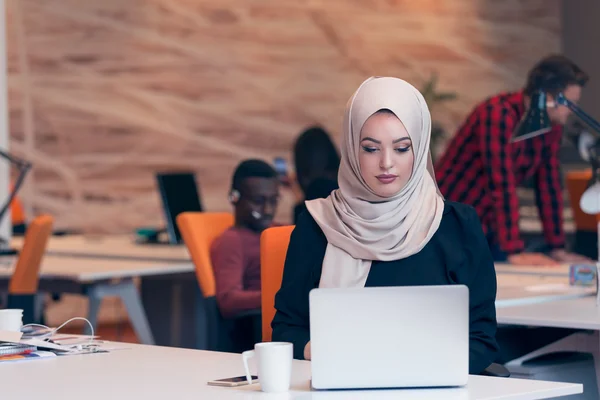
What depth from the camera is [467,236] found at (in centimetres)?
237

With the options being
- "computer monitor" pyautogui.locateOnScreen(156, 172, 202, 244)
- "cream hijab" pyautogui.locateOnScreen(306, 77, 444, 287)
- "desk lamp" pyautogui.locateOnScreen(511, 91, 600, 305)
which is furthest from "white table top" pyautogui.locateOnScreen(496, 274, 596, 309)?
"computer monitor" pyautogui.locateOnScreen(156, 172, 202, 244)

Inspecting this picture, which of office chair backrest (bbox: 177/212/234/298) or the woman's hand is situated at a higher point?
office chair backrest (bbox: 177/212/234/298)

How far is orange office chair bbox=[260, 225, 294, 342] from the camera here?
2643 mm

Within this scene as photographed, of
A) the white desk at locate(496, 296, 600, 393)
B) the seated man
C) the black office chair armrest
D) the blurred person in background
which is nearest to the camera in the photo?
the black office chair armrest

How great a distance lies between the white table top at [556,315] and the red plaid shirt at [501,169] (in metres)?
0.97

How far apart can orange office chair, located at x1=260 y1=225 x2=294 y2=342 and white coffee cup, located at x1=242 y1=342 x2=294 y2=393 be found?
0.83 meters

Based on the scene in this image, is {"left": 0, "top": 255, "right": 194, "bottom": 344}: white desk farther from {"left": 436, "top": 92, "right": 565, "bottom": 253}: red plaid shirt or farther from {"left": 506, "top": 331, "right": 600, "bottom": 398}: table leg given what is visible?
{"left": 506, "top": 331, "right": 600, "bottom": 398}: table leg

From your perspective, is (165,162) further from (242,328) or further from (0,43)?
(242,328)

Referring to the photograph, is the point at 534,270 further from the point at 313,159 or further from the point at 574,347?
the point at 313,159

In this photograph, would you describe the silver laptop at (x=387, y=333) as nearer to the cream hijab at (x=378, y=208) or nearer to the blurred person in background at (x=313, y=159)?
the cream hijab at (x=378, y=208)

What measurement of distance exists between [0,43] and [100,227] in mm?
2343

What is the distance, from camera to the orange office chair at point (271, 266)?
8.67 ft

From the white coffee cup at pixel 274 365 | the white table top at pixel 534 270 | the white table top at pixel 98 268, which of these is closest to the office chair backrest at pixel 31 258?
the white table top at pixel 98 268

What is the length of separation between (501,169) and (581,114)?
0.78 m
